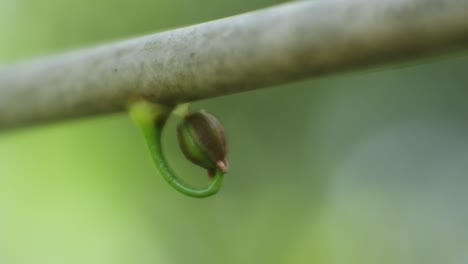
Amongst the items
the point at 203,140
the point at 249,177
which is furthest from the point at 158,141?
the point at 249,177

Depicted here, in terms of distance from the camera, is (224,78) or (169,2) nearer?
(224,78)

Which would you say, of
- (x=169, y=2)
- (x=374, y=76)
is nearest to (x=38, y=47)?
(x=169, y=2)

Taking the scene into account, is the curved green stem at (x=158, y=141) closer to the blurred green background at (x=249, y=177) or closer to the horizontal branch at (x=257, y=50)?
the horizontal branch at (x=257, y=50)

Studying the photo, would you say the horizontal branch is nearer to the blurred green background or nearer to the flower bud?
the flower bud

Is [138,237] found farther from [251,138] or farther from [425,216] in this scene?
[425,216]

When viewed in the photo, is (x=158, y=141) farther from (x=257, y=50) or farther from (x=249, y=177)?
(x=249, y=177)

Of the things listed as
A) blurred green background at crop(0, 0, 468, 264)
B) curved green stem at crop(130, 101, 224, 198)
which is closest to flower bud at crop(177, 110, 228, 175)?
curved green stem at crop(130, 101, 224, 198)
